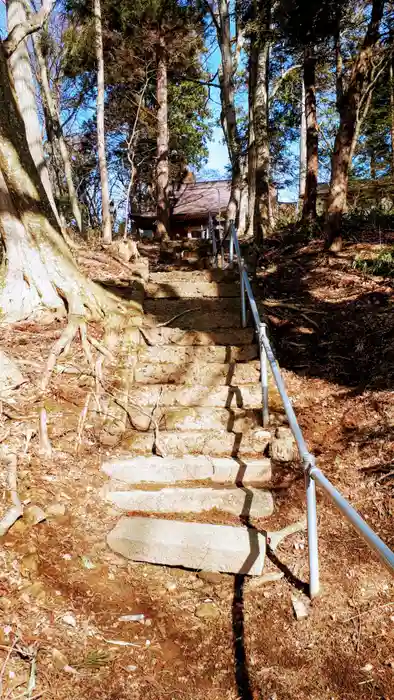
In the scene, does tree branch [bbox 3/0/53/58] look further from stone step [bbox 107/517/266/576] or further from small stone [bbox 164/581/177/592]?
small stone [bbox 164/581/177/592]

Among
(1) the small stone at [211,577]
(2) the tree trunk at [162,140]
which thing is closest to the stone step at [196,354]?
(1) the small stone at [211,577]

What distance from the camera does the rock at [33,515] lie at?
281 cm

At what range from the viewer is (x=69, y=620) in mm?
2254

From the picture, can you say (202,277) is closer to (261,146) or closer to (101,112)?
(261,146)

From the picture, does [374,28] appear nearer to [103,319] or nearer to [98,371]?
[103,319]

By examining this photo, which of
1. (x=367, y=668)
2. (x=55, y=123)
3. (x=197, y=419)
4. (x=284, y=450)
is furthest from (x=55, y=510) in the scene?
(x=55, y=123)

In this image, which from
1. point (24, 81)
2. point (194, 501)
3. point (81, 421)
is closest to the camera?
point (194, 501)

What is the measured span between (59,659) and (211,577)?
41.4 inches

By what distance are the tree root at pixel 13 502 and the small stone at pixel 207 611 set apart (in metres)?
1.18

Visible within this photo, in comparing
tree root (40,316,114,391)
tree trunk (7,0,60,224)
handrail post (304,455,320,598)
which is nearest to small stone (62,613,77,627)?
handrail post (304,455,320,598)

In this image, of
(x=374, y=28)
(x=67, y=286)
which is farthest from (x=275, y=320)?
(x=374, y=28)

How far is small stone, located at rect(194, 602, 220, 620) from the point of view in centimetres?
251

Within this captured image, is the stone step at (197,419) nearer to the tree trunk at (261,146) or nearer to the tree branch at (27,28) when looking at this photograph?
the tree branch at (27,28)

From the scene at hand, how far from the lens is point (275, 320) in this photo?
6312 millimetres
